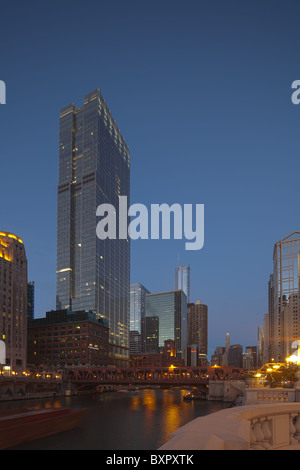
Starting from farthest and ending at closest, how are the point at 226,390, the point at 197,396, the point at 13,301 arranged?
the point at 13,301 < the point at 197,396 < the point at 226,390

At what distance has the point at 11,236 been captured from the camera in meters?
170

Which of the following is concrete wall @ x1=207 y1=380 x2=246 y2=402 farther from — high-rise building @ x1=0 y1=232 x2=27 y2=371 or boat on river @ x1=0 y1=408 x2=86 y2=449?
high-rise building @ x1=0 y1=232 x2=27 y2=371

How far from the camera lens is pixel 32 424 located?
5653 cm

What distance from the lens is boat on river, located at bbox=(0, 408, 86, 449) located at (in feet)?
166

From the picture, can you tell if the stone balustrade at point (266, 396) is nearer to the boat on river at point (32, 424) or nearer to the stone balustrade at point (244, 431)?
the stone balustrade at point (244, 431)

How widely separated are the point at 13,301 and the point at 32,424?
373 feet

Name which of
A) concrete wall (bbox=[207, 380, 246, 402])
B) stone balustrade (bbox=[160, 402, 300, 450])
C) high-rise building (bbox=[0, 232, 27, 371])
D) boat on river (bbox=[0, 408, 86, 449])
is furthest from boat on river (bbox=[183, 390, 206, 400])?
stone balustrade (bbox=[160, 402, 300, 450])

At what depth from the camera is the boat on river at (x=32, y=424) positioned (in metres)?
50.7

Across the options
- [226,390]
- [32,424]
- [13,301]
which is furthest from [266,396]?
[13,301]

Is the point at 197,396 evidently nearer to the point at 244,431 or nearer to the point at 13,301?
the point at 13,301

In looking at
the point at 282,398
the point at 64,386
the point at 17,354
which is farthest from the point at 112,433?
the point at 17,354

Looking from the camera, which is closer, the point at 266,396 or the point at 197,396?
the point at 266,396
